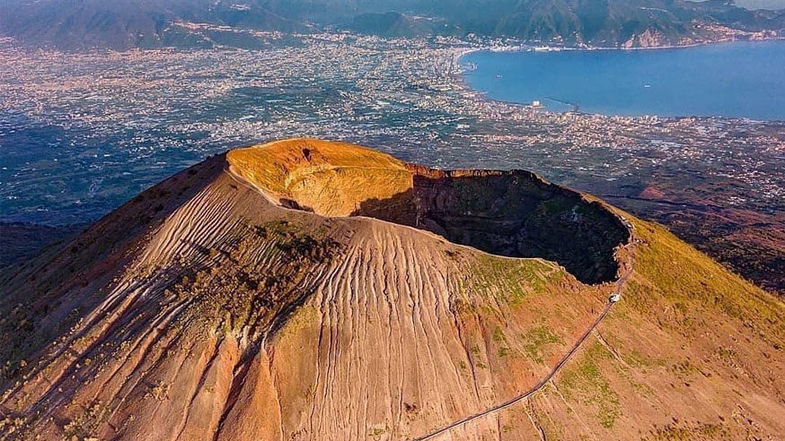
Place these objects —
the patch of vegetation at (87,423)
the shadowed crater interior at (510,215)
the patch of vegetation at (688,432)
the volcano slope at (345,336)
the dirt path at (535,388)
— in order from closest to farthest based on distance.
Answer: the patch of vegetation at (87,423) → the volcano slope at (345,336) → the dirt path at (535,388) → the patch of vegetation at (688,432) → the shadowed crater interior at (510,215)

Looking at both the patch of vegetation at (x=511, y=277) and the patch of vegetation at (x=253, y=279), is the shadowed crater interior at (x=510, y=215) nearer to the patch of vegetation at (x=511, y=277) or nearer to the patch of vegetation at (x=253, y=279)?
the patch of vegetation at (x=511, y=277)

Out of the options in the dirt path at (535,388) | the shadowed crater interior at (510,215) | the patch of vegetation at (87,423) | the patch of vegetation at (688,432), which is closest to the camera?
the patch of vegetation at (87,423)

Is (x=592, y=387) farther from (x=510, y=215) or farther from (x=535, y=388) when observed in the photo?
(x=510, y=215)

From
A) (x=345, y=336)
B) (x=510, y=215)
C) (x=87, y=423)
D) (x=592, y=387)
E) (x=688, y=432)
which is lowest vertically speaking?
(x=688, y=432)

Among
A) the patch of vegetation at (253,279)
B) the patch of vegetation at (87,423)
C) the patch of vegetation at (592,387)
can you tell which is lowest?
the patch of vegetation at (592,387)

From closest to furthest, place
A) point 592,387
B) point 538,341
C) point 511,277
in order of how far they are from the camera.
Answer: point 592,387, point 538,341, point 511,277

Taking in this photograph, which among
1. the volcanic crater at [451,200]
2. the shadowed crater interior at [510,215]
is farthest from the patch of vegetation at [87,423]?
the shadowed crater interior at [510,215]

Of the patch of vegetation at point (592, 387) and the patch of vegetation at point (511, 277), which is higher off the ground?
the patch of vegetation at point (511, 277)

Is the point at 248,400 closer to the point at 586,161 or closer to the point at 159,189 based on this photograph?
the point at 159,189

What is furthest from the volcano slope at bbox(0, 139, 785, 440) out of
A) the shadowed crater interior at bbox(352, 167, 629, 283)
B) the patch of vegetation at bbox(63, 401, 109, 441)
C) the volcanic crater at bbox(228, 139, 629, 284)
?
the shadowed crater interior at bbox(352, 167, 629, 283)

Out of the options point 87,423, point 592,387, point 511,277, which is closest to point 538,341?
point 592,387
